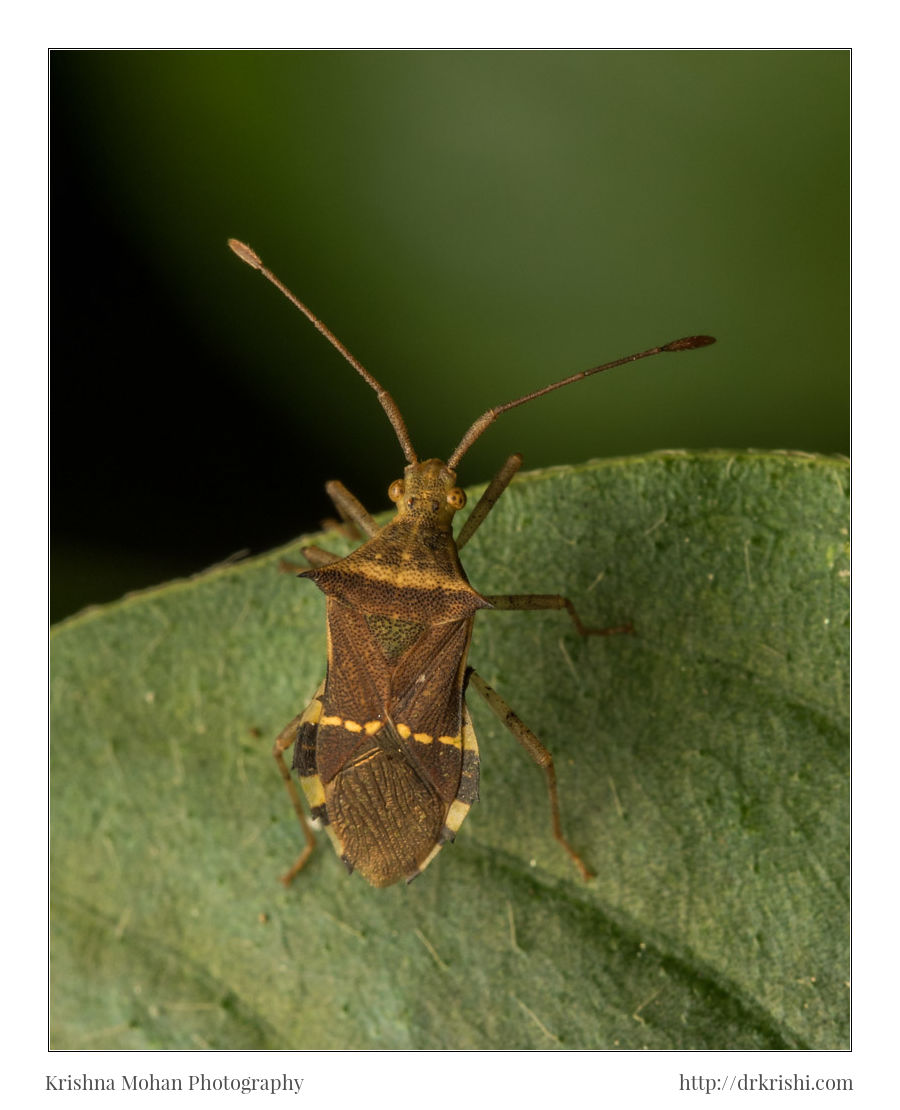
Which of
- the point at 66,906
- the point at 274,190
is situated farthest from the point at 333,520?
the point at 66,906

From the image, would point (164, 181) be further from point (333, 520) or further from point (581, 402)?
point (581, 402)

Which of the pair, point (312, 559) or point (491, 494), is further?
point (312, 559)

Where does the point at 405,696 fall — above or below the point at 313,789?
above

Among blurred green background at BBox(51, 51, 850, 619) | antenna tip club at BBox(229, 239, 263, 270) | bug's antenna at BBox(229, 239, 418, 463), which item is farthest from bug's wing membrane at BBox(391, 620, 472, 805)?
antenna tip club at BBox(229, 239, 263, 270)

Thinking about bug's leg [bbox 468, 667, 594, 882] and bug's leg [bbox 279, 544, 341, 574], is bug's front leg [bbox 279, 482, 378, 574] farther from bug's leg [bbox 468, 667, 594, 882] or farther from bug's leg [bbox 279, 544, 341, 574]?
bug's leg [bbox 468, 667, 594, 882]

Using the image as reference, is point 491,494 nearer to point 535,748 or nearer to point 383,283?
point 535,748

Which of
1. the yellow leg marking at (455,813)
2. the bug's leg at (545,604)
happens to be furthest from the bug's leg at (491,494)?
the yellow leg marking at (455,813)

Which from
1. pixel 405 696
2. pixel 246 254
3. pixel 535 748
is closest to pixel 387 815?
pixel 405 696
